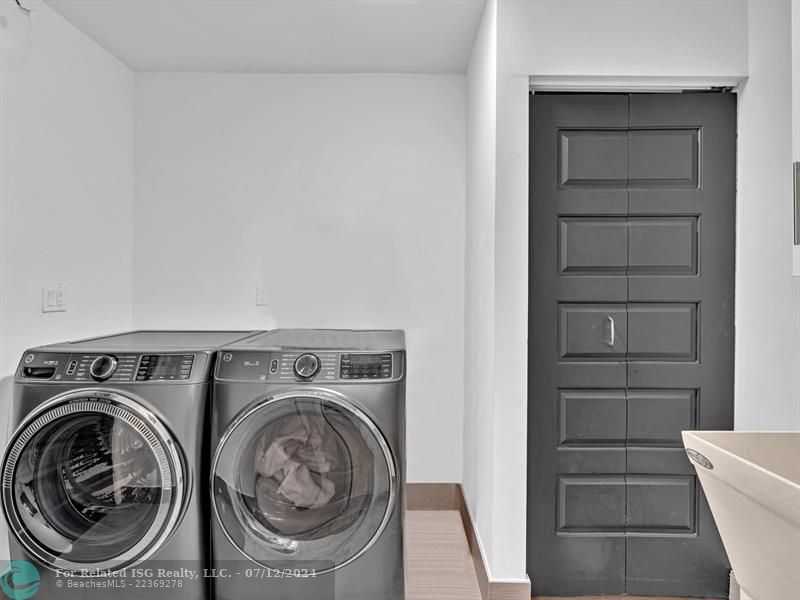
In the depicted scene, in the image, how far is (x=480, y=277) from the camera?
9.75 ft

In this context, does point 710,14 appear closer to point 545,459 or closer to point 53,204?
point 545,459

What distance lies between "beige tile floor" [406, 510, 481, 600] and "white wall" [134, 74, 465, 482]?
1085 mm

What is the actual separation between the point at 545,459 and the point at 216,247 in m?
2.14

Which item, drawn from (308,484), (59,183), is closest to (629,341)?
(308,484)

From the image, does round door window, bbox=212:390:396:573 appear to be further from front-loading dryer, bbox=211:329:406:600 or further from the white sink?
the white sink

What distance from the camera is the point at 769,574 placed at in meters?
1.40

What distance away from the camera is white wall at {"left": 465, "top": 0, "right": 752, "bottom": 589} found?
248 cm

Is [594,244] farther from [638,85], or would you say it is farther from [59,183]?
[59,183]

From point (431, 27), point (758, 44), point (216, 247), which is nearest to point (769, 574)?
point (758, 44)

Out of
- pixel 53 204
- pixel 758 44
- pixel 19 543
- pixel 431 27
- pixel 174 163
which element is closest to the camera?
pixel 19 543

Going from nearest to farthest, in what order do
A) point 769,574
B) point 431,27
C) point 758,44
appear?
point 769,574
point 758,44
point 431,27

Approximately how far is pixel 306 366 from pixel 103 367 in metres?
0.72

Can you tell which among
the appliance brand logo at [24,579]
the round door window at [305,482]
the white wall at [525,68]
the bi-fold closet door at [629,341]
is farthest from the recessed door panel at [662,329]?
the appliance brand logo at [24,579]

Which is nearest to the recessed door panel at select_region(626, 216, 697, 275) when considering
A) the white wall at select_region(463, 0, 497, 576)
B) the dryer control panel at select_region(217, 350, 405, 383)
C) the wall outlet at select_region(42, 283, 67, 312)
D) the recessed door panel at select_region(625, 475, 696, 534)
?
the white wall at select_region(463, 0, 497, 576)
